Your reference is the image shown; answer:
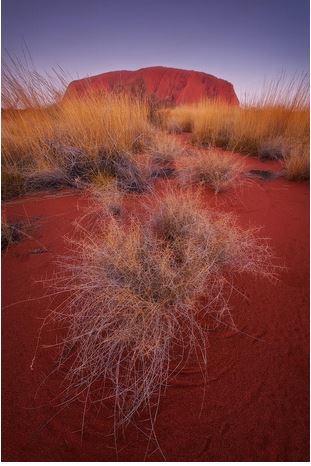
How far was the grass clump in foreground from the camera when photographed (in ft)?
3.84

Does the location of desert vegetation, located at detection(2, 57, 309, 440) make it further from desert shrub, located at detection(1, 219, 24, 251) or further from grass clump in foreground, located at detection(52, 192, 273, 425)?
desert shrub, located at detection(1, 219, 24, 251)

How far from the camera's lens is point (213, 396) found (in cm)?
116

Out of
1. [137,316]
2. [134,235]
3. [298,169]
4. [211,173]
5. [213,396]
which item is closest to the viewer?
[213,396]

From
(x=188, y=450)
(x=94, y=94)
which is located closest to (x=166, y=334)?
(x=188, y=450)

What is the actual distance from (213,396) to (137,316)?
1.56 feet

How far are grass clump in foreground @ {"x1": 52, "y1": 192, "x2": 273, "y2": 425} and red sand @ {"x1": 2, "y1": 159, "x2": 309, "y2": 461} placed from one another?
0.08 m

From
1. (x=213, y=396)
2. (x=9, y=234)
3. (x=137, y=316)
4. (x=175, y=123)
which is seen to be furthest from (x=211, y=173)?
(x=175, y=123)

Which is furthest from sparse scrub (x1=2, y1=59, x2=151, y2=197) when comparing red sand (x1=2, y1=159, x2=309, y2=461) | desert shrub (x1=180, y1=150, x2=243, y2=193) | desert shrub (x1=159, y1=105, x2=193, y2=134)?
desert shrub (x1=159, y1=105, x2=193, y2=134)

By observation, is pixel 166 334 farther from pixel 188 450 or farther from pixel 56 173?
pixel 56 173

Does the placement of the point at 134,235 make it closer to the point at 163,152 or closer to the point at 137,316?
the point at 137,316

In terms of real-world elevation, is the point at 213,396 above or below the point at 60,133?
below

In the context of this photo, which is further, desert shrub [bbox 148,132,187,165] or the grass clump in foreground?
desert shrub [bbox 148,132,187,165]

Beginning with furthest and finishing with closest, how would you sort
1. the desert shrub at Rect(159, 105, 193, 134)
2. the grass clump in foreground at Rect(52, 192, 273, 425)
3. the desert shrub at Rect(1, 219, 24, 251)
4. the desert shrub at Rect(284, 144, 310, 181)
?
the desert shrub at Rect(159, 105, 193, 134) < the desert shrub at Rect(284, 144, 310, 181) < the desert shrub at Rect(1, 219, 24, 251) < the grass clump in foreground at Rect(52, 192, 273, 425)

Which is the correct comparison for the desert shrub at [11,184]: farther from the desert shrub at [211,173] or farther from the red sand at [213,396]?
the desert shrub at [211,173]
